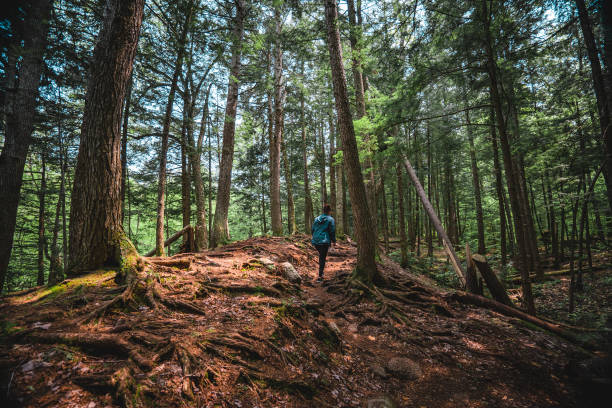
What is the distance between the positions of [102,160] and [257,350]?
4361mm

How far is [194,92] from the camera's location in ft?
45.1

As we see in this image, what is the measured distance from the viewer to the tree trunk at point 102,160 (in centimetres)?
407

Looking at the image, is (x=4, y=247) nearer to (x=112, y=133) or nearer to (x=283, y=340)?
(x=112, y=133)

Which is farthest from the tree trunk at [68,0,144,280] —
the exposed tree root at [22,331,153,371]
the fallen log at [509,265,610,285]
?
the fallen log at [509,265,610,285]

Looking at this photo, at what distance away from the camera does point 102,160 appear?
4180 mm

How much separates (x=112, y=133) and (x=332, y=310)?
604 cm

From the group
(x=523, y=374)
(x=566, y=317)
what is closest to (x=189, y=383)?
(x=523, y=374)

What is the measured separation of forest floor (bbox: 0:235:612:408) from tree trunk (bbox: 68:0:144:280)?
520 mm

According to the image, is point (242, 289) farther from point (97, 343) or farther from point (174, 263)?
point (97, 343)

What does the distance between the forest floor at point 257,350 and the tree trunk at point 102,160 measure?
520mm

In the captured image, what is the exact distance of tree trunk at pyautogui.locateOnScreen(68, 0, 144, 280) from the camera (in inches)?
160

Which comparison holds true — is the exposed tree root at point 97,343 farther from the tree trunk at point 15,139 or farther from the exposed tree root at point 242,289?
the tree trunk at point 15,139

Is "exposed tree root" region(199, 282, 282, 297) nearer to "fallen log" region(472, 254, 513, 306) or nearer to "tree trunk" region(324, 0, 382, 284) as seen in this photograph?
"tree trunk" region(324, 0, 382, 284)

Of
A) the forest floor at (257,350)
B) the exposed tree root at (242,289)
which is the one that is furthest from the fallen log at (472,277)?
the exposed tree root at (242,289)
